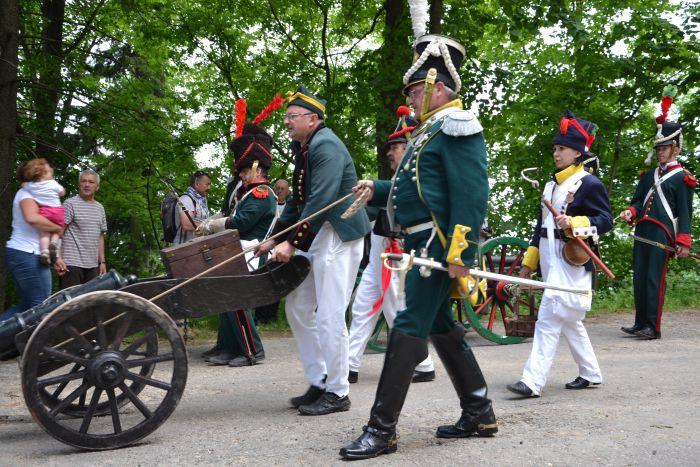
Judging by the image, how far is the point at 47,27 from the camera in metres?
11.9

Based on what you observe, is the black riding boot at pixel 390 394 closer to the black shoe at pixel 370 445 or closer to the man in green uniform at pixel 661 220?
the black shoe at pixel 370 445

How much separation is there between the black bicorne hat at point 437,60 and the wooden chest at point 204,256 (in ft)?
5.01

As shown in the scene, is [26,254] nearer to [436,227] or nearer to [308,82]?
[436,227]

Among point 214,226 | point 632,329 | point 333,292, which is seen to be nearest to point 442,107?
point 333,292

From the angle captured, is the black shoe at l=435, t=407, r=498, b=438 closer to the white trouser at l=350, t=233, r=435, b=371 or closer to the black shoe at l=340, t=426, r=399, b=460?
the black shoe at l=340, t=426, r=399, b=460

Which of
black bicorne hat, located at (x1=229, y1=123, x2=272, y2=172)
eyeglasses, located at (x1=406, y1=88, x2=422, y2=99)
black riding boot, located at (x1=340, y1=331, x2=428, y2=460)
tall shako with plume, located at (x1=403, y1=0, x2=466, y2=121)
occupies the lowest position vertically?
black riding boot, located at (x1=340, y1=331, x2=428, y2=460)

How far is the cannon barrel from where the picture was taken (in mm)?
4488

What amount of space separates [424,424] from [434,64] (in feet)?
6.87

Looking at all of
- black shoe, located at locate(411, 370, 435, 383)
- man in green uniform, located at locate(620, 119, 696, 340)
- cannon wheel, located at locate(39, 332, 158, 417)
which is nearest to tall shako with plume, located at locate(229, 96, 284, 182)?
black shoe, located at locate(411, 370, 435, 383)

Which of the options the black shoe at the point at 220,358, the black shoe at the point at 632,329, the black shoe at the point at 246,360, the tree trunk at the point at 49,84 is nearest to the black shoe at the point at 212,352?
the black shoe at the point at 220,358

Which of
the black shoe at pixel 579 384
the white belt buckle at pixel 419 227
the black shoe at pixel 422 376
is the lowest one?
the black shoe at pixel 422 376

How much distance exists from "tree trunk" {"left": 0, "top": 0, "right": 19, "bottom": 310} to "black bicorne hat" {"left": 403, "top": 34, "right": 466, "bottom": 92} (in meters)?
5.82

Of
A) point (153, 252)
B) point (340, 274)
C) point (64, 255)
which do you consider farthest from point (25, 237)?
point (153, 252)

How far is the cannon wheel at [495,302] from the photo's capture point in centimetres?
827
